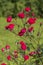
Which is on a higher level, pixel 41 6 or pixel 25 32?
pixel 25 32

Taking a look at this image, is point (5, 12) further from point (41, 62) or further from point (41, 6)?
point (41, 62)

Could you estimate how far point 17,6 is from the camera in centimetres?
2012

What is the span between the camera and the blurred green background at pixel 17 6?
19.9 meters

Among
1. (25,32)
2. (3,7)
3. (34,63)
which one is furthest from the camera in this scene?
(3,7)

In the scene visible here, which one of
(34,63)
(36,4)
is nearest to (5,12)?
(36,4)

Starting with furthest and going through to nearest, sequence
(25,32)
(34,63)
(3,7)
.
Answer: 1. (3,7)
2. (34,63)
3. (25,32)

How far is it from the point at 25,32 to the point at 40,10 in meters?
15.0

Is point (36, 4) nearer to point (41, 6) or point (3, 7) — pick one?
point (41, 6)

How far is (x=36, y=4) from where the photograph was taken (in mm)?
20219

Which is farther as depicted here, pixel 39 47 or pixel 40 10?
pixel 40 10

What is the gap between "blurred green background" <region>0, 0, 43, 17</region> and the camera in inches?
784

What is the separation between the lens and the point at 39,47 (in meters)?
5.54

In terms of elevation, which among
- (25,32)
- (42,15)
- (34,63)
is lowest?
(42,15)

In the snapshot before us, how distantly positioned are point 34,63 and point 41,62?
8.7 inches
